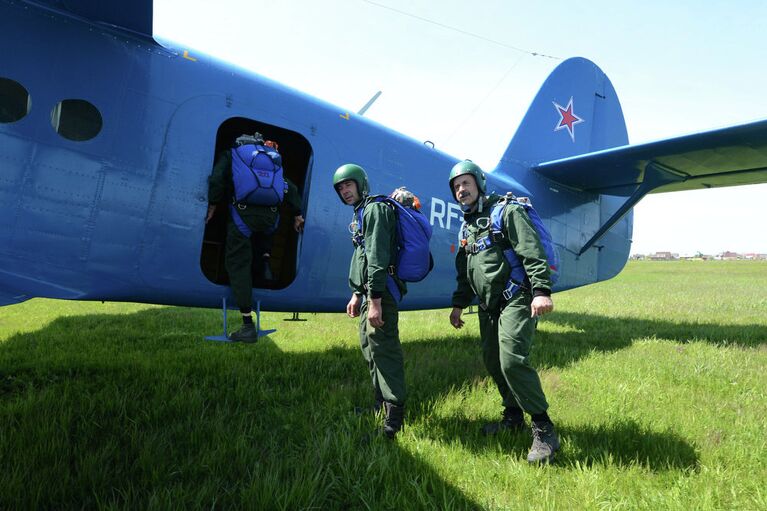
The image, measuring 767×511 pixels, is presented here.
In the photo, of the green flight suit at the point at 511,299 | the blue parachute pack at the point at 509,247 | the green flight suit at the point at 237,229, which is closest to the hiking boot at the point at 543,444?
the green flight suit at the point at 511,299

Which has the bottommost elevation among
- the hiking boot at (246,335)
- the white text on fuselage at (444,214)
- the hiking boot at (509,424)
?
the hiking boot at (509,424)

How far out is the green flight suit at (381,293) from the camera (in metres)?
2.95

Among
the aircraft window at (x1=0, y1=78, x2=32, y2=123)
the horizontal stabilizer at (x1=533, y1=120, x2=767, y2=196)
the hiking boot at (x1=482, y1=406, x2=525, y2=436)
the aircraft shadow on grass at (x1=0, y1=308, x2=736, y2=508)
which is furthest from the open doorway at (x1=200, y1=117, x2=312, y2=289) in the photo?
the horizontal stabilizer at (x1=533, y1=120, x2=767, y2=196)

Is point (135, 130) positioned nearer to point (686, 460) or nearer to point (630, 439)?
point (630, 439)

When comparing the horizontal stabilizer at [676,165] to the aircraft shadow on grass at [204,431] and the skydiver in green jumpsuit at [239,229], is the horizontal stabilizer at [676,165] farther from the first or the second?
the skydiver in green jumpsuit at [239,229]

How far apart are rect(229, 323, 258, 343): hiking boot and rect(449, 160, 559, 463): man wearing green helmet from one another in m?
1.94

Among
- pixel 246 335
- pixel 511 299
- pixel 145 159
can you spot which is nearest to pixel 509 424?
pixel 511 299

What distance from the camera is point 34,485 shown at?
2.10 metres

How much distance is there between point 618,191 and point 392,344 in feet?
21.5

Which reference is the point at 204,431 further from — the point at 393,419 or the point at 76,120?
the point at 76,120

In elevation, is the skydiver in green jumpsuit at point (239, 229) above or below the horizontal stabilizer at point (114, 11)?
below

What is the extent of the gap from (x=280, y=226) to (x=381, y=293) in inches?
132

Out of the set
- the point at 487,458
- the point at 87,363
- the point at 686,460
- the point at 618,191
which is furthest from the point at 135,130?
the point at 618,191

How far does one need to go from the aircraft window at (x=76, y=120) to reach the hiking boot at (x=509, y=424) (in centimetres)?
396
